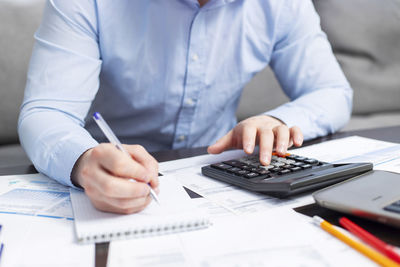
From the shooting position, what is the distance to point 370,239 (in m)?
0.32

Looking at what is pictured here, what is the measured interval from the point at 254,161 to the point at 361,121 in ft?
3.00

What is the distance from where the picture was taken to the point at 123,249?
34cm

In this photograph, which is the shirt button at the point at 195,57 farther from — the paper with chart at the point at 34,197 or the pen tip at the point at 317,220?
the pen tip at the point at 317,220

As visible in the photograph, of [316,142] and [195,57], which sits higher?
[195,57]

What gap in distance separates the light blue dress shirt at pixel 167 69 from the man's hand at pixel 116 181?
0.43 ft

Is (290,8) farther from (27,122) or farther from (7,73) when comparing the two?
(7,73)

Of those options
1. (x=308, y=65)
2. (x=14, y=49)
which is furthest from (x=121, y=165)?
(x=14, y=49)

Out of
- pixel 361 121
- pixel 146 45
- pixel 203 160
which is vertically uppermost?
pixel 146 45

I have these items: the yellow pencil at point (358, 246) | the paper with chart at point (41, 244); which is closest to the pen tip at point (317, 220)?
the yellow pencil at point (358, 246)

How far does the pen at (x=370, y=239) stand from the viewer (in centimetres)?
30

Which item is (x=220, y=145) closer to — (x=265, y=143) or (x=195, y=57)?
(x=265, y=143)

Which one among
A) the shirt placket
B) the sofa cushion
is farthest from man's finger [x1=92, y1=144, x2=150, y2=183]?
the sofa cushion

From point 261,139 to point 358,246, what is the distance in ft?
0.83

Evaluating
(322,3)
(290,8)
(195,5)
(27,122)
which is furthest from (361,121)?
(27,122)
